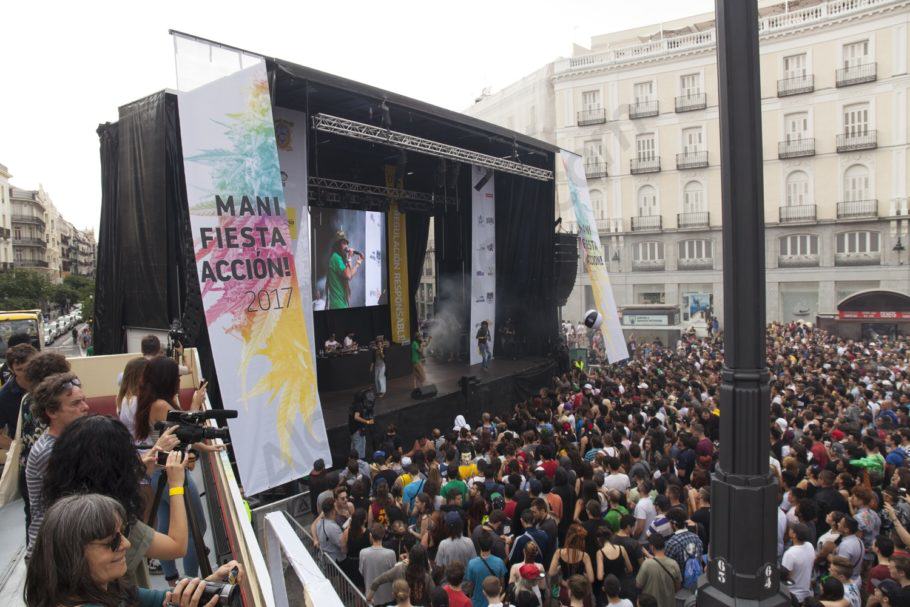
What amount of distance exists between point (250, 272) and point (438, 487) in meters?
4.00

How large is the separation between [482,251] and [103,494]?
49.2ft

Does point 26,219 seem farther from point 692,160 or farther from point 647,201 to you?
point 692,160

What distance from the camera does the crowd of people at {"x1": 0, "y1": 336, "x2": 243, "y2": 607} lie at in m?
1.56

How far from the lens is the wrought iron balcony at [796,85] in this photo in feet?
91.5

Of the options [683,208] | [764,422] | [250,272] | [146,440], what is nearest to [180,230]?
[250,272]

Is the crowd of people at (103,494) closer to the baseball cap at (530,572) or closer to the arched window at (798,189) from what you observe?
the baseball cap at (530,572)

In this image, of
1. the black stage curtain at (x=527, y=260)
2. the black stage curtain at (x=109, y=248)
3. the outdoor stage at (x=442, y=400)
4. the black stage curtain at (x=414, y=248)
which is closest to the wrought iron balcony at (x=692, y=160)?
the black stage curtain at (x=527, y=260)

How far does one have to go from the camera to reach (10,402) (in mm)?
3857

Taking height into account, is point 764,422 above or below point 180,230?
below

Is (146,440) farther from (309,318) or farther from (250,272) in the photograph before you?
(309,318)

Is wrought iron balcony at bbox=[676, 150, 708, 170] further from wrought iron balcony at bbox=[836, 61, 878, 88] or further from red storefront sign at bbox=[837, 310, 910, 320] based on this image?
red storefront sign at bbox=[837, 310, 910, 320]

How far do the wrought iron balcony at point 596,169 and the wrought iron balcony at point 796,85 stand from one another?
354 inches

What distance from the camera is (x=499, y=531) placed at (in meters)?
5.02

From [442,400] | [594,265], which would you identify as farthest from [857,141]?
[442,400]
